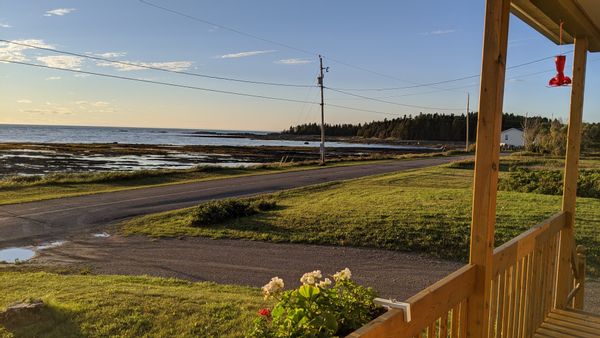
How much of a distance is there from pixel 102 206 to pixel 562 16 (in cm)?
1455

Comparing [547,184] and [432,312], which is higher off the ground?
[432,312]

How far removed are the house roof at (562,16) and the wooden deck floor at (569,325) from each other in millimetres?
2537

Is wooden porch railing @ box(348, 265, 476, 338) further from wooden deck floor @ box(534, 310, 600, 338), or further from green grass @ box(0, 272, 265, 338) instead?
green grass @ box(0, 272, 265, 338)

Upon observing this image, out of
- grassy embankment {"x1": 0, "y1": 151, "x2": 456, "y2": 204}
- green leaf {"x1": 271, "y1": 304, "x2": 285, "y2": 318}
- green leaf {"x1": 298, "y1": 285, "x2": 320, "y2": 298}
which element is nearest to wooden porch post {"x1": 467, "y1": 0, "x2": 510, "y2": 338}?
green leaf {"x1": 298, "y1": 285, "x2": 320, "y2": 298}

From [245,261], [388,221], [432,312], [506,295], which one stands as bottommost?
[245,261]

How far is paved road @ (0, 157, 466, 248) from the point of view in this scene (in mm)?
11734

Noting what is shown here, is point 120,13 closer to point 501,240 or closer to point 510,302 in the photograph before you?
point 501,240

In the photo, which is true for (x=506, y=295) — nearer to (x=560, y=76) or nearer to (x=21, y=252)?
(x=560, y=76)

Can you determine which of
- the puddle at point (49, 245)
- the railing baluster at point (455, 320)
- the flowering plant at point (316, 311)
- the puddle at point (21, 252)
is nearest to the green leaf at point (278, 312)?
the flowering plant at point (316, 311)

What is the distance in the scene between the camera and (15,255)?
9453 millimetres

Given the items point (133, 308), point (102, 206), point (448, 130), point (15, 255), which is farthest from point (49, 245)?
point (448, 130)

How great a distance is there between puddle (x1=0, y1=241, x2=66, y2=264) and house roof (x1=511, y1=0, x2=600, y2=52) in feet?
30.1

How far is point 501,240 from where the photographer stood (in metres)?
9.34

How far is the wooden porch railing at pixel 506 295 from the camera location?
78.5 inches
